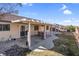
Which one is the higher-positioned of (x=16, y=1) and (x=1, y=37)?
(x=16, y=1)

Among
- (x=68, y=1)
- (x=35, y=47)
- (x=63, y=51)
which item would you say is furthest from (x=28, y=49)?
(x=68, y=1)

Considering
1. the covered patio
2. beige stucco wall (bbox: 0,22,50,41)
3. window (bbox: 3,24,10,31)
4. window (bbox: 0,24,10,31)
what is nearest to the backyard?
the covered patio

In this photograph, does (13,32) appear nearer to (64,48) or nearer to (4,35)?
(4,35)

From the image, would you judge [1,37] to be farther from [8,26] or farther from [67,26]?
[67,26]

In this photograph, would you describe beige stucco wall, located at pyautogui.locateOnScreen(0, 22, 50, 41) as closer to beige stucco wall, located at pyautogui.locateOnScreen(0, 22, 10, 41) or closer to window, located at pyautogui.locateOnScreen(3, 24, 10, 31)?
beige stucco wall, located at pyautogui.locateOnScreen(0, 22, 10, 41)

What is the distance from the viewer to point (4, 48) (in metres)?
9.88

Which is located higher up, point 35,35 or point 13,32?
point 13,32

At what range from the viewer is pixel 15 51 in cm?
948

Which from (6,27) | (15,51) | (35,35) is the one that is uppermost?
(6,27)

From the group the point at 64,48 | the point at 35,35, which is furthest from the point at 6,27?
the point at 64,48

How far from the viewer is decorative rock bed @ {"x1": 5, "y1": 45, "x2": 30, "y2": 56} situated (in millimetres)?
9148

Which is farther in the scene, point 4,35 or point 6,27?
point 6,27

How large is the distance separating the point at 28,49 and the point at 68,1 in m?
3.52

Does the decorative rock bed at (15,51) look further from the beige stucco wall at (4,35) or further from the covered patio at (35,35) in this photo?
the beige stucco wall at (4,35)
